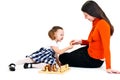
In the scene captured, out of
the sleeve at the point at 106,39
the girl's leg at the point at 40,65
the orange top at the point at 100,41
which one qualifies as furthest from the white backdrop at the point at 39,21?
the sleeve at the point at 106,39

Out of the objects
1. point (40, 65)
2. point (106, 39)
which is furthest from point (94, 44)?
point (40, 65)

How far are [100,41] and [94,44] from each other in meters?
0.07

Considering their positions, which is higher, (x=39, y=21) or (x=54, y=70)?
(x=39, y=21)

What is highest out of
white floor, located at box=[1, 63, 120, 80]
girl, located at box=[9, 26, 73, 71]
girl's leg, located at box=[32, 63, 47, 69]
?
girl, located at box=[9, 26, 73, 71]

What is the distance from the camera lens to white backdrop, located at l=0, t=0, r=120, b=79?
199 inches

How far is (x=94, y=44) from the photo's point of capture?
13.4 ft

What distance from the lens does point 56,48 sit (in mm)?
4156

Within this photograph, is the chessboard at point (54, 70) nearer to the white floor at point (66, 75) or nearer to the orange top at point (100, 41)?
the white floor at point (66, 75)

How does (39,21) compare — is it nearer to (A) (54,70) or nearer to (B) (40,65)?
(B) (40,65)

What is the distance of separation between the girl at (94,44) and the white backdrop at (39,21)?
2.58 ft

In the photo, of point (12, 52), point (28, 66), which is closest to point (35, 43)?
point (12, 52)

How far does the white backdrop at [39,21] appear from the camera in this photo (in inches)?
199

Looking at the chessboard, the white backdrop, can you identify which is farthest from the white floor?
the white backdrop

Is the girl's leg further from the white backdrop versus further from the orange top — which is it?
the white backdrop
